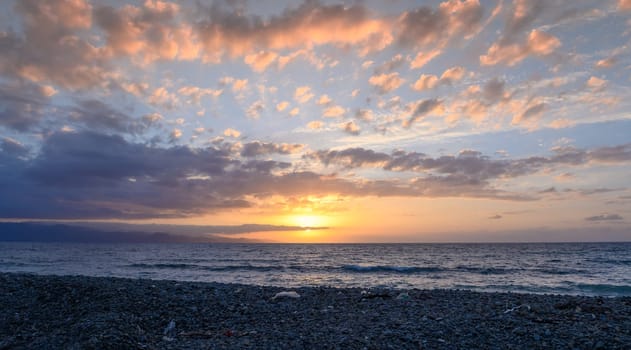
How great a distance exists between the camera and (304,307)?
42.0ft

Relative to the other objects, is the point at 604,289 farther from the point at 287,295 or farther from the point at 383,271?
the point at 287,295

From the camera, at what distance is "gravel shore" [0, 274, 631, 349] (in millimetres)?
8164

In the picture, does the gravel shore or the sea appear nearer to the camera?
the gravel shore

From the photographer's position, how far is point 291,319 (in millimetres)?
11008

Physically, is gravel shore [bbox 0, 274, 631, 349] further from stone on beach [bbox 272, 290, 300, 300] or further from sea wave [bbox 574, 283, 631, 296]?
sea wave [bbox 574, 283, 631, 296]

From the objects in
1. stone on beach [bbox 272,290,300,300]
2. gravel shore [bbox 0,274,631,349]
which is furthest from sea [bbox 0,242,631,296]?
gravel shore [bbox 0,274,631,349]

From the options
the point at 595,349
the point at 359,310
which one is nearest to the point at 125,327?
the point at 359,310

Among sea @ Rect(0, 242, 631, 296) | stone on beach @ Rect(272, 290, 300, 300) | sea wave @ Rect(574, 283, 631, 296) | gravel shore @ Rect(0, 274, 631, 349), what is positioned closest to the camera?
gravel shore @ Rect(0, 274, 631, 349)

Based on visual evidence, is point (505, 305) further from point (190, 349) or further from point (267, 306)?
point (190, 349)

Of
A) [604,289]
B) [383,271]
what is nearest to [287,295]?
[604,289]

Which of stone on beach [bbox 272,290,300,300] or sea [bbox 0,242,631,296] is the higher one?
stone on beach [bbox 272,290,300,300]

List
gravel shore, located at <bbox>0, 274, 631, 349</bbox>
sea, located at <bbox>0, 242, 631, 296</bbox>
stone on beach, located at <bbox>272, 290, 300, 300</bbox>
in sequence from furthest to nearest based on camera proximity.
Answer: sea, located at <bbox>0, 242, 631, 296</bbox>, stone on beach, located at <bbox>272, 290, 300, 300</bbox>, gravel shore, located at <bbox>0, 274, 631, 349</bbox>

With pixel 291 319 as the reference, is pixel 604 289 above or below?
below

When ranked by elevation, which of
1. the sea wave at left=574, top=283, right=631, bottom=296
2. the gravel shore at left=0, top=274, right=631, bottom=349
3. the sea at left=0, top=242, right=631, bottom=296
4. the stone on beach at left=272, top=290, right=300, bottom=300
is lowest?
the sea at left=0, top=242, right=631, bottom=296
